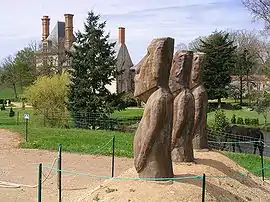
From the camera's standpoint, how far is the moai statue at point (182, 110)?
11.7m

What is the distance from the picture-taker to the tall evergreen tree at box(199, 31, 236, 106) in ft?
166

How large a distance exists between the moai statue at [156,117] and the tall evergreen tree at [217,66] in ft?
134

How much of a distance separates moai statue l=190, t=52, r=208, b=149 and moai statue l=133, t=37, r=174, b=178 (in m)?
4.15

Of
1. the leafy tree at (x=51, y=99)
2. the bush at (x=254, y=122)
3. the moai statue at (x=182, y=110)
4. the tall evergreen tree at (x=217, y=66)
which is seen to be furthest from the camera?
the tall evergreen tree at (x=217, y=66)

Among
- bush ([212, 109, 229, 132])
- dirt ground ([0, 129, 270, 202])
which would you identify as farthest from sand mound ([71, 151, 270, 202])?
bush ([212, 109, 229, 132])

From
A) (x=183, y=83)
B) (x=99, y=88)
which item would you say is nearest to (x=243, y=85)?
(x=99, y=88)

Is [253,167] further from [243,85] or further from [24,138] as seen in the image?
[243,85]

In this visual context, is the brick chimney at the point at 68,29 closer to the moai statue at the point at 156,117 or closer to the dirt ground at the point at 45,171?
the dirt ground at the point at 45,171

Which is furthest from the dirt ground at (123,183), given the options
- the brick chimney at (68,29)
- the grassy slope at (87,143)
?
the brick chimney at (68,29)

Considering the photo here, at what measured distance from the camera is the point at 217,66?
51031 mm

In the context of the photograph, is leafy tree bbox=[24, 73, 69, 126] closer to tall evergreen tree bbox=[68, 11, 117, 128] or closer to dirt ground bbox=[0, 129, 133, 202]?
tall evergreen tree bbox=[68, 11, 117, 128]

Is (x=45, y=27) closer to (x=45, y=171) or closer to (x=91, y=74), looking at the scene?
(x=91, y=74)

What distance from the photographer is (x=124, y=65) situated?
7162 cm

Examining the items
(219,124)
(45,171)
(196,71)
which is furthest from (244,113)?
(196,71)
